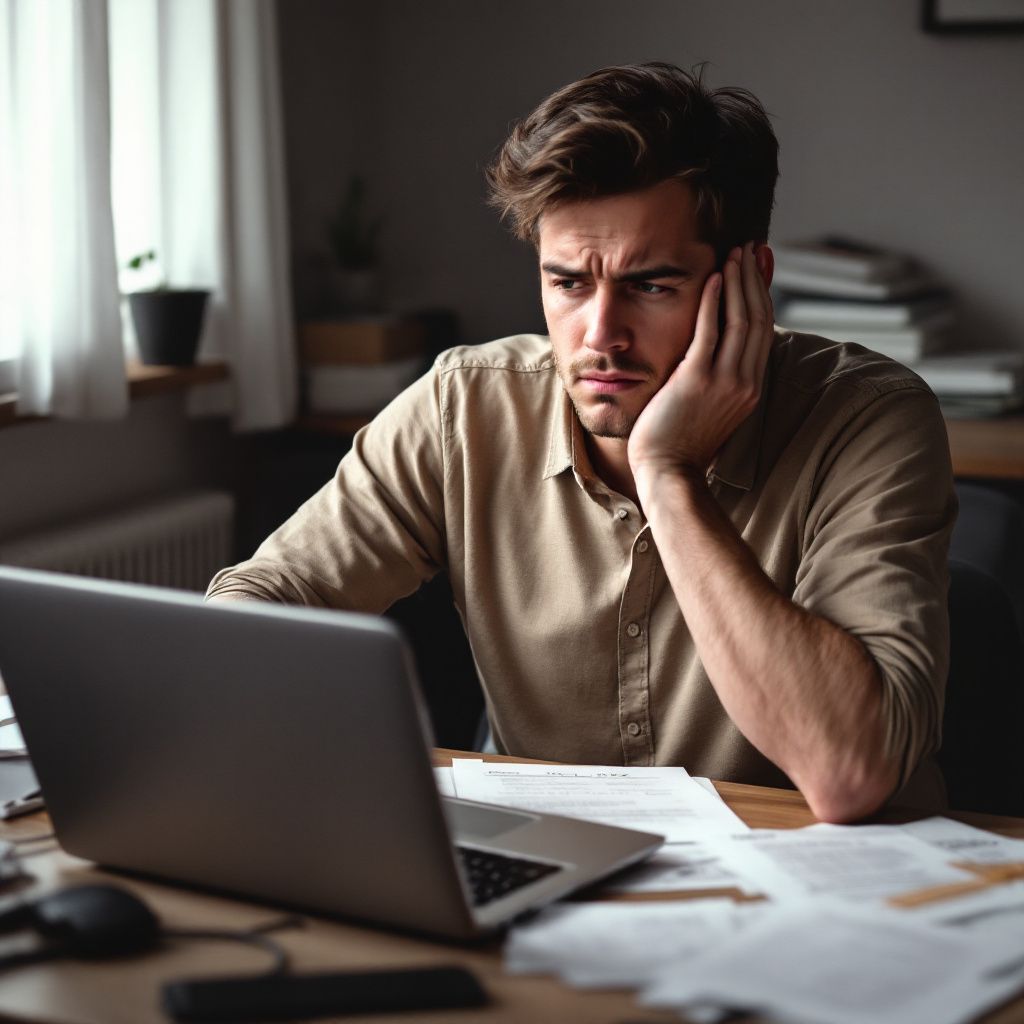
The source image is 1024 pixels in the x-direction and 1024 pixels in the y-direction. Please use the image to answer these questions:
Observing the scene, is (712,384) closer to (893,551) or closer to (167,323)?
(893,551)

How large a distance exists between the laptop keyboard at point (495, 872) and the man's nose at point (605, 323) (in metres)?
0.65

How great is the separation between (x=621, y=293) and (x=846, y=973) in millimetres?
835

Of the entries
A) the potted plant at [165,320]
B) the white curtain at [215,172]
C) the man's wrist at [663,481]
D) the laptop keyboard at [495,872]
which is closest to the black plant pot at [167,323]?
the potted plant at [165,320]

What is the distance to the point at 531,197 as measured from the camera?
4.82 feet

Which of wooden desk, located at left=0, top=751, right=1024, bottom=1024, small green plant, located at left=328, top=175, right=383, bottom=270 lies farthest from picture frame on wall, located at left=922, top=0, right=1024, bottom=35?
wooden desk, located at left=0, top=751, right=1024, bottom=1024

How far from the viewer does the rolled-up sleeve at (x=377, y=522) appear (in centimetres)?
155

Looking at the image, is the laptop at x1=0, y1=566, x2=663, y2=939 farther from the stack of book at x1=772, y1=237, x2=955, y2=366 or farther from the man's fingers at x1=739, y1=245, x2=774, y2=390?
the stack of book at x1=772, y1=237, x2=955, y2=366

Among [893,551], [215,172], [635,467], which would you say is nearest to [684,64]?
[215,172]

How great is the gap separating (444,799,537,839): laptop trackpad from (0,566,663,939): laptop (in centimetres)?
1

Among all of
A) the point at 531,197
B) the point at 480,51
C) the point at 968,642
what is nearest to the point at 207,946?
the point at 531,197

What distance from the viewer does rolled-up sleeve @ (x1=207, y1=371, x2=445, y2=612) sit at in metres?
1.55

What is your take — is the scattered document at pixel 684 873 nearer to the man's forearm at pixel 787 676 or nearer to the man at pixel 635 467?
the man's forearm at pixel 787 676

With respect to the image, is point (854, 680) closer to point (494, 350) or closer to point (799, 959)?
point (799, 959)

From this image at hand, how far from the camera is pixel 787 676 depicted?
1.16m
